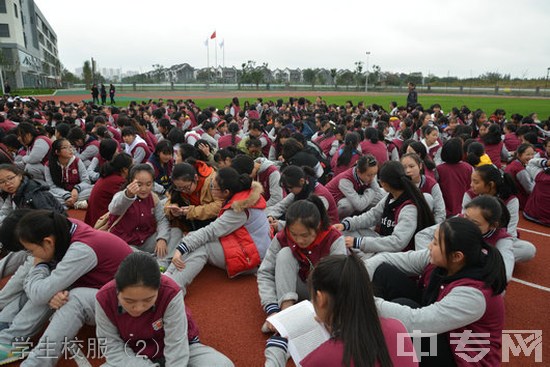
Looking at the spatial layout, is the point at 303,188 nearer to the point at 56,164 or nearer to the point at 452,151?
the point at 452,151

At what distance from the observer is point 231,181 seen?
3.57 m

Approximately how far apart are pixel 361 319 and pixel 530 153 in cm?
562

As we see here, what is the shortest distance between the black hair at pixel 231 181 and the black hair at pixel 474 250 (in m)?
1.96

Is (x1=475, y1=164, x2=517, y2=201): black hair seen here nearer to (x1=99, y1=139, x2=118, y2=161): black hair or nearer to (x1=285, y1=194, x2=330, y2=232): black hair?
(x1=285, y1=194, x2=330, y2=232): black hair

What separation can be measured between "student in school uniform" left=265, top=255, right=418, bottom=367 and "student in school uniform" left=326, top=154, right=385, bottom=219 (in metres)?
2.88

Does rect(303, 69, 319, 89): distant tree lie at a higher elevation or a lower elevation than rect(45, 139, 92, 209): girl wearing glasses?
higher

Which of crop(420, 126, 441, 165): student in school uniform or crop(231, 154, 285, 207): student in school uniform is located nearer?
crop(231, 154, 285, 207): student in school uniform

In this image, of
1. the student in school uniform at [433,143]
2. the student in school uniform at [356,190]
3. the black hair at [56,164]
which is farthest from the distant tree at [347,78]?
the student in school uniform at [356,190]

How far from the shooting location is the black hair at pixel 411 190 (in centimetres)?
330

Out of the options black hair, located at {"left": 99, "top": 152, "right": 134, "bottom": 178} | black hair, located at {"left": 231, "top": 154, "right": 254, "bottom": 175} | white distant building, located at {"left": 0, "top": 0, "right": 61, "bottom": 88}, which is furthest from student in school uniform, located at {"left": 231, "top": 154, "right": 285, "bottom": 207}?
white distant building, located at {"left": 0, "top": 0, "right": 61, "bottom": 88}

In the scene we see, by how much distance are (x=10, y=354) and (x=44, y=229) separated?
1.02 metres

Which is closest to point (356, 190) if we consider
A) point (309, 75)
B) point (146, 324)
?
point (146, 324)

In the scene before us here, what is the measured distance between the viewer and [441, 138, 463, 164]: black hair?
4.74 m

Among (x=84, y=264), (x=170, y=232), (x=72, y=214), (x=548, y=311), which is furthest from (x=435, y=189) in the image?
(x=72, y=214)
